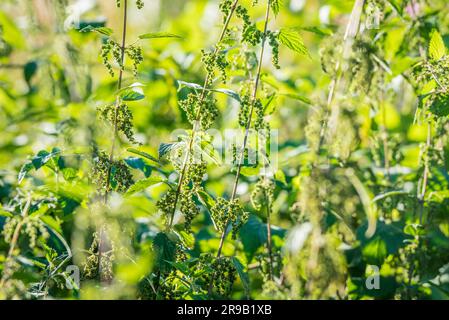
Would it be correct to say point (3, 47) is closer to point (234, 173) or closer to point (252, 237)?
point (234, 173)

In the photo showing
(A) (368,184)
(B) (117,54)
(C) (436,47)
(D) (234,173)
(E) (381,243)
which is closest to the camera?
(B) (117,54)

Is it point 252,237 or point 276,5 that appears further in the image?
point 252,237

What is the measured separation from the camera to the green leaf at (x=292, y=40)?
1.76 meters

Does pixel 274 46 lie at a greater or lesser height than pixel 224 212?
greater

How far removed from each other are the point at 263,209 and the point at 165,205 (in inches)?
37.0

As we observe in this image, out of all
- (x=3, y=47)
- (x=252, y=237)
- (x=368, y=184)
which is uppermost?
(x=3, y=47)

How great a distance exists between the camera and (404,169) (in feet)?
8.77

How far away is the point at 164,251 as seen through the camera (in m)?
1.67

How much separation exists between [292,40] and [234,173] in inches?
30.2

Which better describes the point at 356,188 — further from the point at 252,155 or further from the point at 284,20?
the point at 284,20

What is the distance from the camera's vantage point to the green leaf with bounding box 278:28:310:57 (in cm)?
176

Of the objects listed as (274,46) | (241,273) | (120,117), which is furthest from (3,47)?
(241,273)
